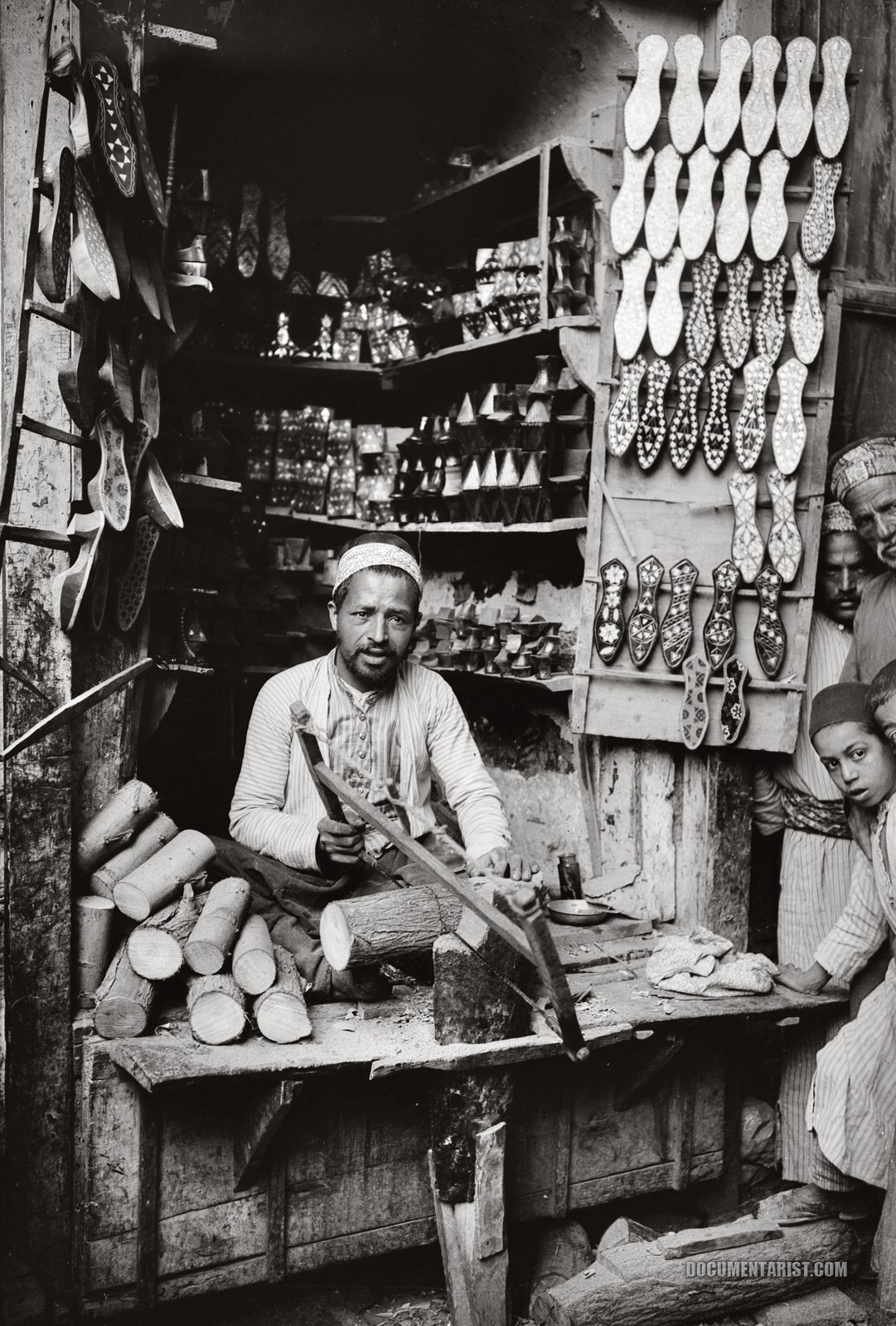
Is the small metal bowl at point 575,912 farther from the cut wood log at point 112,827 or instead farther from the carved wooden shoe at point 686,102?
the carved wooden shoe at point 686,102

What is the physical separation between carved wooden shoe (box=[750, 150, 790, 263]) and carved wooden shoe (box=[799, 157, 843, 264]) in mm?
76

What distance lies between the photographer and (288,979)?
10.1 feet

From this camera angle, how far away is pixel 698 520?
4.00 m

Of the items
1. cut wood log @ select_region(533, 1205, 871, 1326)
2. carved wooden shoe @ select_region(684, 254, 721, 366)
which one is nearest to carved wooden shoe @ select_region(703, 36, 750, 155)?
carved wooden shoe @ select_region(684, 254, 721, 366)

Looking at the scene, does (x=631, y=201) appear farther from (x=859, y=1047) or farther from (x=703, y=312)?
(x=859, y=1047)

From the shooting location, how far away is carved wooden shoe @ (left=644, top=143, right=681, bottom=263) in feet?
12.8

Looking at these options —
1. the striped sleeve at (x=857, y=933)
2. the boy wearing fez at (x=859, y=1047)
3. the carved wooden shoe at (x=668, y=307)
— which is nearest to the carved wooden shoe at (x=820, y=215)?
the carved wooden shoe at (x=668, y=307)

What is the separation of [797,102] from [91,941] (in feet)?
11.2

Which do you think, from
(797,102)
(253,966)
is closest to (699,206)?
(797,102)

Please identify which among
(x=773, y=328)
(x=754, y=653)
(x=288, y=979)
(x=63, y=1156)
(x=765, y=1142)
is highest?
(x=773, y=328)

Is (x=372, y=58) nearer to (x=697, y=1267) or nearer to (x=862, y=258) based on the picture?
(x=862, y=258)

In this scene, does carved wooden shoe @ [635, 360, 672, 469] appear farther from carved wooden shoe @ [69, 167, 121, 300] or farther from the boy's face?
carved wooden shoe @ [69, 167, 121, 300]

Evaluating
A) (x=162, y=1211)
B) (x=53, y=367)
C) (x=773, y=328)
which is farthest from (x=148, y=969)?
(x=773, y=328)

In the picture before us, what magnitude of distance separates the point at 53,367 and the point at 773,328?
230cm
